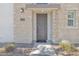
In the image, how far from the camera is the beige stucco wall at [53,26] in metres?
2.79

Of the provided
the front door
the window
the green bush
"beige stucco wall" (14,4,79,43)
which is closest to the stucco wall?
"beige stucco wall" (14,4,79,43)

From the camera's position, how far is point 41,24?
2.89 m

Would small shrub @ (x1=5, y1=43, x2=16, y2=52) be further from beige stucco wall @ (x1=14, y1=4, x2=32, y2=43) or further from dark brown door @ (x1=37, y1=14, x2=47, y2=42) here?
dark brown door @ (x1=37, y1=14, x2=47, y2=42)

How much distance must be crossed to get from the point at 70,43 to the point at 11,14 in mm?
744

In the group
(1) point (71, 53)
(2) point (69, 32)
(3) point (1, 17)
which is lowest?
(1) point (71, 53)

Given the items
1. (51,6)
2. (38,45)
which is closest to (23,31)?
(38,45)

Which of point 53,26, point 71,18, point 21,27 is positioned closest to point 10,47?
point 21,27

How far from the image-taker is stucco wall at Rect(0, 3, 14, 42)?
2762 millimetres

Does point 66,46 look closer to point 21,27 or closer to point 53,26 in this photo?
point 53,26

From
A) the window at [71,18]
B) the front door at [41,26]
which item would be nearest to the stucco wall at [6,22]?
the front door at [41,26]

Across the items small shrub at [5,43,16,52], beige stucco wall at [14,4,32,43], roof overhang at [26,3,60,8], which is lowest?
small shrub at [5,43,16,52]

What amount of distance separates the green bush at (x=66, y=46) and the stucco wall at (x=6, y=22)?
56 centimetres

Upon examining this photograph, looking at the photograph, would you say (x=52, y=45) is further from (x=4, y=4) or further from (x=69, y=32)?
(x=4, y=4)

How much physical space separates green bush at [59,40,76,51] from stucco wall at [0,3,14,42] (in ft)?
1.85
